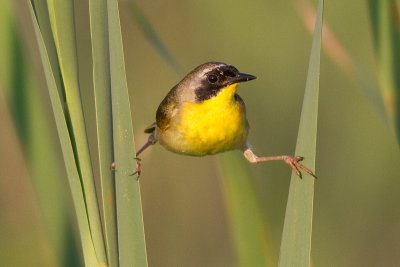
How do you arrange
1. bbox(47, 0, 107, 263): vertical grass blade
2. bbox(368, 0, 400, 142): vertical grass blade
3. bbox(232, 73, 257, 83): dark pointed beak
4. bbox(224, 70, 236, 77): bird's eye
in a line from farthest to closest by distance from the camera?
bbox(224, 70, 236, 77): bird's eye < bbox(232, 73, 257, 83): dark pointed beak < bbox(368, 0, 400, 142): vertical grass blade < bbox(47, 0, 107, 263): vertical grass blade

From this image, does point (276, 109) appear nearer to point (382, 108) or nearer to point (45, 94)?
point (45, 94)

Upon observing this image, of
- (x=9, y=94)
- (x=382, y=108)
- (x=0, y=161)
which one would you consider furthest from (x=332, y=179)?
(x=9, y=94)

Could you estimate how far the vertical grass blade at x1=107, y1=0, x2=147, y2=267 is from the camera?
72.1 inches

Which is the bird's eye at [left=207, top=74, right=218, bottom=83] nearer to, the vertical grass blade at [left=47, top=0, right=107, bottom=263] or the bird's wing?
the bird's wing

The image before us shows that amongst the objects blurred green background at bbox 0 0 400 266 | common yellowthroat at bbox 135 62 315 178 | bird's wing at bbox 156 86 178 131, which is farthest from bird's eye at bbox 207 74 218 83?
blurred green background at bbox 0 0 400 266

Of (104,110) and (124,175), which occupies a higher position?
(104,110)

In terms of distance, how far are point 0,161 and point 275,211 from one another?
4.85 feet

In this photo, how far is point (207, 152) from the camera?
3020mm

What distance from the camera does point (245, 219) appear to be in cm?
225

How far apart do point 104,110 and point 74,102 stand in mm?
87

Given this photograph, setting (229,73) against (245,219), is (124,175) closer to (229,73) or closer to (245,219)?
(245,219)

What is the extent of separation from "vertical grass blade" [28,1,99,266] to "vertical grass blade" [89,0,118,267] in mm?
52

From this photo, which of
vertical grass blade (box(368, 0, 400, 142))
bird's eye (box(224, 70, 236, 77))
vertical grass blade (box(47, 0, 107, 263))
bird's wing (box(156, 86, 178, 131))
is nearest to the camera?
vertical grass blade (box(47, 0, 107, 263))

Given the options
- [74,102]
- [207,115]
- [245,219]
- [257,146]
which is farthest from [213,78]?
[74,102]
